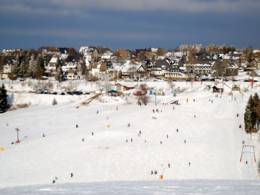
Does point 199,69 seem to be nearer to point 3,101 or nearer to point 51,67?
point 51,67

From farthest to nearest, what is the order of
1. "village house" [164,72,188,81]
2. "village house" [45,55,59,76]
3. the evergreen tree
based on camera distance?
"village house" [45,55,59,76] < "village house" [164,72,188,81] < the evergreen tree

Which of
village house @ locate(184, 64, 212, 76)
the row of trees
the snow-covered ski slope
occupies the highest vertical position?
village house @ locate(184, 64, 212, 76)

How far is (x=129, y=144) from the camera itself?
105 feet

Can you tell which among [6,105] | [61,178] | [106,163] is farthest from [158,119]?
[6,105]

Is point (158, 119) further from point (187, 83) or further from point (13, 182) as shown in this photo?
point (187, 83)

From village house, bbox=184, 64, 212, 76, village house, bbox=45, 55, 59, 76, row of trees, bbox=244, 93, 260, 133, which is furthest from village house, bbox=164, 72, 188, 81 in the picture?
row of trees, bbox=244, 93, 260, 133

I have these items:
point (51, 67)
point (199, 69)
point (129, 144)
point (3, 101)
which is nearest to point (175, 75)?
point (199, 69)

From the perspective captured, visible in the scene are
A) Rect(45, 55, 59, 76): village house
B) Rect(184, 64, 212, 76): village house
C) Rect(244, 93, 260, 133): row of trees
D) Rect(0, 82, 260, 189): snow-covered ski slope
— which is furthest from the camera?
Rect(45, 55, 59, 76): village house

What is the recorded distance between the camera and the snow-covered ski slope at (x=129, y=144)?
85.4 ft

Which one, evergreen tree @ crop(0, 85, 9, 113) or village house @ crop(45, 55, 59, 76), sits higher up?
village house @ crop(45, 55, 59, 76)

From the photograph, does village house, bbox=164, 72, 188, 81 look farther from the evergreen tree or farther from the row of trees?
the row of trees

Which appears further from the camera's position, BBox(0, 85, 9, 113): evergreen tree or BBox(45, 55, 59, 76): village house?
BBox(45, 55, 59, 76): village house

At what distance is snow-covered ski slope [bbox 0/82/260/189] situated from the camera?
26033 mm

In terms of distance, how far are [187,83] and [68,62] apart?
55.4m
